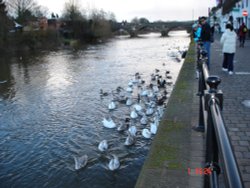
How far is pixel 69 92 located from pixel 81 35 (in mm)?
42962

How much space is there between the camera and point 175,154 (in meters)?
3.77

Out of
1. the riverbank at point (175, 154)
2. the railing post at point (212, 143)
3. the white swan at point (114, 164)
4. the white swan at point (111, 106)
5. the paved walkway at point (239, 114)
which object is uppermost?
the railing post at point (212, 143)

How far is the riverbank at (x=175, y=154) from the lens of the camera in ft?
10.5

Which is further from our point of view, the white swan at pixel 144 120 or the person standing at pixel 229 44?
the person standing at pixel 229 44

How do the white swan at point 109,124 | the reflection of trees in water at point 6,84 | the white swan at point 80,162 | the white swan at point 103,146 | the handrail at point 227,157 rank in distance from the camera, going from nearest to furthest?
the handrail at point 227,157
the white swan at point 80,162
the white swan at point 103,146
the white swan at point 109,124
the reflection of trees in water at point 6,84

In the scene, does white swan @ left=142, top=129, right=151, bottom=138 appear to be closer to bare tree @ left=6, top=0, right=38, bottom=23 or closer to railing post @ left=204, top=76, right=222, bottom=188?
railing post @ left=204, top=76, right=222, bottom=188

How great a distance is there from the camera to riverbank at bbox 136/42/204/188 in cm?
321

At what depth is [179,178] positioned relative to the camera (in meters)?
3.21

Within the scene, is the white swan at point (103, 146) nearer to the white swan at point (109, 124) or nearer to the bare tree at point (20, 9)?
→ the white swan at point (109, 124)

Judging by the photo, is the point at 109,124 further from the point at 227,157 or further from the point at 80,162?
the point at 227,157

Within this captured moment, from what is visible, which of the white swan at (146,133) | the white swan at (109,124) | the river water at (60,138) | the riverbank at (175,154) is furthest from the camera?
the white swan at (109,124)

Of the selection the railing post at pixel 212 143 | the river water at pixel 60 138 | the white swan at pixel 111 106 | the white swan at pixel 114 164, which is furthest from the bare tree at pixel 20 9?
the railing post at pixel 212 143

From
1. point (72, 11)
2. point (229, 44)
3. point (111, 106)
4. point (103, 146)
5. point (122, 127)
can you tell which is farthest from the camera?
point (72, 11)

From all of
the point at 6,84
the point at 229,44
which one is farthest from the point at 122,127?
the point at 6,84
